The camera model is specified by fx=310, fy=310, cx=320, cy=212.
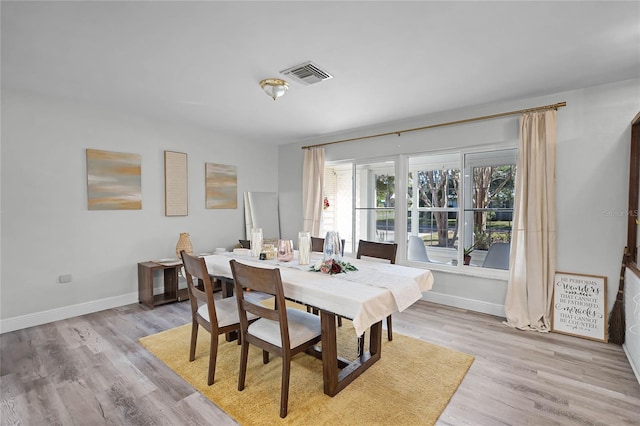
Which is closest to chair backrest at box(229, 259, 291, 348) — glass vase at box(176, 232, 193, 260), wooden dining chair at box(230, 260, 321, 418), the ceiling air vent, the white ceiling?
wooden dining chair at box(230, 260, 321, 418)

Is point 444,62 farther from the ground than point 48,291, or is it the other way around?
point 444,62

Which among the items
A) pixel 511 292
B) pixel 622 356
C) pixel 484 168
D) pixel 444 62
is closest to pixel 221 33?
pixel 444 62

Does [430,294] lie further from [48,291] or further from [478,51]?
[48,291]

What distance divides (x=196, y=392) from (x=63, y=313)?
94.7 inches

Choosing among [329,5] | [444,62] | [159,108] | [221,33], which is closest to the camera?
[329,5]

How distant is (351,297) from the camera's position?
1767 mm

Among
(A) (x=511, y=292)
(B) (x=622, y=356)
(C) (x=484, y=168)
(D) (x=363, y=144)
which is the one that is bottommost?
(B) (x=622, y=356)

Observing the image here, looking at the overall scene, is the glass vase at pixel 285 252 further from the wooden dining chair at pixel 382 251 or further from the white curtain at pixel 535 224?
the white curtain at pixel 535 224

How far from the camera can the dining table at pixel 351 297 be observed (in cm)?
177

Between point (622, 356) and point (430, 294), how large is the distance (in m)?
1.80

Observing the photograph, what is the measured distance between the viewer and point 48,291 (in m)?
3.35

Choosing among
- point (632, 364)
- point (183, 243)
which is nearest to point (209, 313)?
point (183, 243)

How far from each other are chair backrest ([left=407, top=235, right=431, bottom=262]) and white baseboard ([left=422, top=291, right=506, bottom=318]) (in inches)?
19.0

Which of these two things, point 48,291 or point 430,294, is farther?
point 430,294
